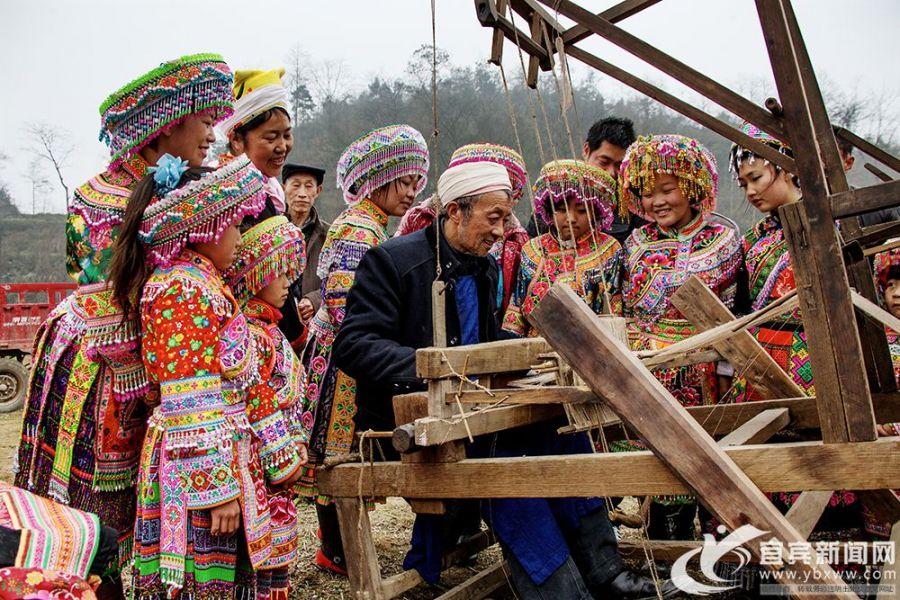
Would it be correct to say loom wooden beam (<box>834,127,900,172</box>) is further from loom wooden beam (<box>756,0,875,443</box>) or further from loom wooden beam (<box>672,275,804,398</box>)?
loom wooden beam (<box>756,0,875,443</box>)

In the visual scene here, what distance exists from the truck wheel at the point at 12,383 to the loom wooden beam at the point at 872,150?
10.2 meters

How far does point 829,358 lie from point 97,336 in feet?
7.32

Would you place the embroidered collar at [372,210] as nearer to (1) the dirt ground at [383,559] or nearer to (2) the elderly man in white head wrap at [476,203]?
(2) the elderly man in white head wrap at [476,203]

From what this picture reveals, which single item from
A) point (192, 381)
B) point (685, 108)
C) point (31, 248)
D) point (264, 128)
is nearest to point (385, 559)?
point (192, 381)

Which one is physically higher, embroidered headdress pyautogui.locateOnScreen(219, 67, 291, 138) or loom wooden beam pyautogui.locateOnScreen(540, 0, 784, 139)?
embroidered headdress pyautogui.locateOnScreen(219, 67, 291, 138)

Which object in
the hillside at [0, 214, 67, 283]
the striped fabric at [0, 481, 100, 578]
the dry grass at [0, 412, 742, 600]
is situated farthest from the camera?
the hillside at [0, 214, 67, 283]

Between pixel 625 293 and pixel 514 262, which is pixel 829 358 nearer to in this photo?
pixel 625 293

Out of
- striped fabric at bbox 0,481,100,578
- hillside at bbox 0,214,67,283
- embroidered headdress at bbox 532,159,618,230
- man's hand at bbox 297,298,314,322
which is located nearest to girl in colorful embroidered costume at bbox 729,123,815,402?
embroidered headdress at bbox 532,159,618,230

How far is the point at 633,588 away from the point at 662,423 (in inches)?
50.2

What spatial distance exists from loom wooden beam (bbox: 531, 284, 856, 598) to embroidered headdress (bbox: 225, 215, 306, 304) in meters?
1.18

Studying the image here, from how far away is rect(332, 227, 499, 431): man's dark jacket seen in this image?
2.96 m

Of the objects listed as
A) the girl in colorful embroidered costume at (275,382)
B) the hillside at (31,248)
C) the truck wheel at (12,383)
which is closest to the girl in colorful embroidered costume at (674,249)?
the girl in colorful embroidered costume at (275,382)

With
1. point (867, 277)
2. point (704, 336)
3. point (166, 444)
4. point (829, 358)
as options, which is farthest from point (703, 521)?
point (166, 444)

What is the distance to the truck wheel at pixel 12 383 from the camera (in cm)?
998
